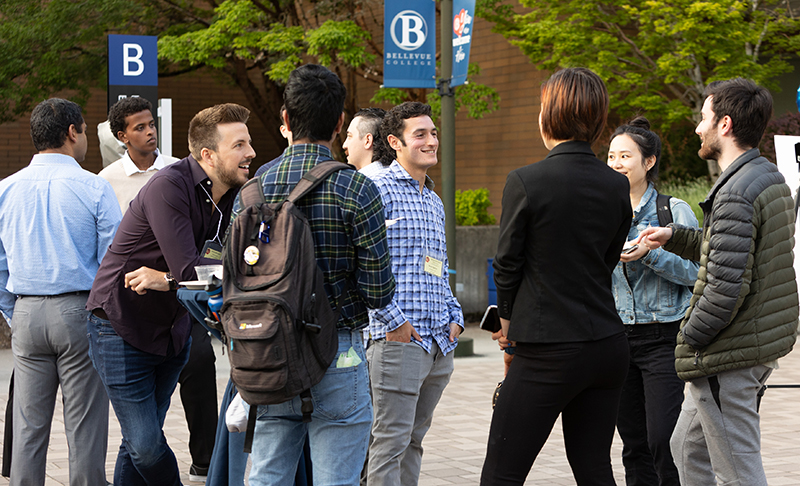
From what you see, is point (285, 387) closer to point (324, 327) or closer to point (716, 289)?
point (324, 327)

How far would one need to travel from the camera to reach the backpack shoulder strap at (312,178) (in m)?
3.04

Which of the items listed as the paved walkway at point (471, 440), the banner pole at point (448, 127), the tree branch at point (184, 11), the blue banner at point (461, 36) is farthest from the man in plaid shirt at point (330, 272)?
the tree branch at point (184, 11)

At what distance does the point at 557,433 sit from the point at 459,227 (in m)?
6.85

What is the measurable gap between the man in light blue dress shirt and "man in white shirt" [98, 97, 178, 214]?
0.79 metres

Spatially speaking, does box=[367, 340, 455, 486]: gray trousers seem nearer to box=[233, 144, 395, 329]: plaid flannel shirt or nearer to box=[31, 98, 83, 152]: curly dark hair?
box=[233, 144, 395, 329]: plaid flannel shirt

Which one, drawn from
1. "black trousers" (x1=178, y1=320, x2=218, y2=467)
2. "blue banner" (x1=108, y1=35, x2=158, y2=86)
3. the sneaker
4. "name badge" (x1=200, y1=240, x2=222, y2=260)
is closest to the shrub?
"blue banner" (x1=108, y1=35, x2=158, y2=86)

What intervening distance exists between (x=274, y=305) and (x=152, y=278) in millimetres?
1250

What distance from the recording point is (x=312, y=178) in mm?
3074

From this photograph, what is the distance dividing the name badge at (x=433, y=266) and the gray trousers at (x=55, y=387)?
1737 mm

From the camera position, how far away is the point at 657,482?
4.70 metres

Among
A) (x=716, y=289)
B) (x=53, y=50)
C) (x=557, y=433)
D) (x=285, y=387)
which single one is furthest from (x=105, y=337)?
(x=53, y=50)

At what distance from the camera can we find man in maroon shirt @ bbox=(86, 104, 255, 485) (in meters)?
4.04

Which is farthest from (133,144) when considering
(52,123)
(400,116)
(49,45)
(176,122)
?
(176,122)

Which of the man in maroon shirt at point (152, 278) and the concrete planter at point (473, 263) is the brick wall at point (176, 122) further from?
the man in maroon shirt at point (152, 278)
